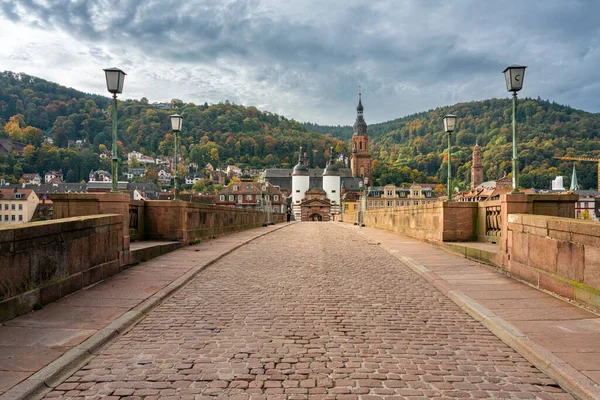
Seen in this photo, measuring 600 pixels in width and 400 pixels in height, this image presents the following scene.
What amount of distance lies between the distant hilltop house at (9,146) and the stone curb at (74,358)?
521ft

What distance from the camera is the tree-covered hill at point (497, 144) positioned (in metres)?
134

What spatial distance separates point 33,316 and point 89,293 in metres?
1.44

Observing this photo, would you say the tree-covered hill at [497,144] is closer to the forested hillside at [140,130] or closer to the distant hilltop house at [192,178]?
the forested hillside at [140,130]

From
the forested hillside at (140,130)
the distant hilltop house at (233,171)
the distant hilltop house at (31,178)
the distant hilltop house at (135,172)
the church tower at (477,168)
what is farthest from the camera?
the forested hillside at (140,130)

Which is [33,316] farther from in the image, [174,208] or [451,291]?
[174,208]

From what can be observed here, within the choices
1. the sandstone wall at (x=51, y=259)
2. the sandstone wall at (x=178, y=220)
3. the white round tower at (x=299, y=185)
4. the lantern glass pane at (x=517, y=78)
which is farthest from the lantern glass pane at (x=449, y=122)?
the white round tower at (x=299, y=185)

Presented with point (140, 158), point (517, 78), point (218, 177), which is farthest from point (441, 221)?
point (140, 158)

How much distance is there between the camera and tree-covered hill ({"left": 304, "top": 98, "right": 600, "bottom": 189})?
134 m

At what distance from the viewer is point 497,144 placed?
142 metres

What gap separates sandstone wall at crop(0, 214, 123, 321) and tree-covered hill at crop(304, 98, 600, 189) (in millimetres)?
129680

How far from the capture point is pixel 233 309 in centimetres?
638

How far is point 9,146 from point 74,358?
169 m

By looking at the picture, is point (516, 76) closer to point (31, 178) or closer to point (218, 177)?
point (31, 178)

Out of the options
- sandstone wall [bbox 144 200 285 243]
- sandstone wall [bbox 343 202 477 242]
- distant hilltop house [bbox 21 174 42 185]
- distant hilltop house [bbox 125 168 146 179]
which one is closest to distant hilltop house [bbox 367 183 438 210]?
sandstone wall [bbox 343 202 477 242]
